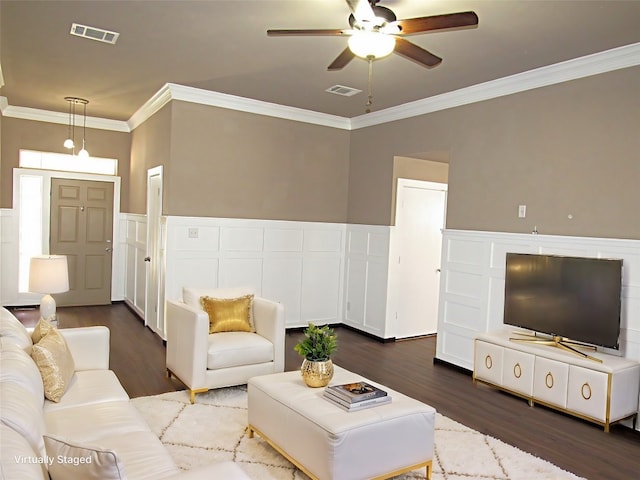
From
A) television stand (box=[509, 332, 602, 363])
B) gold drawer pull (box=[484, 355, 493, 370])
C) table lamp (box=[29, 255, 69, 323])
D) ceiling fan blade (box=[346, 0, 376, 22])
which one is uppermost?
ceiling fan blade (box=[346, 0, 376, 22])

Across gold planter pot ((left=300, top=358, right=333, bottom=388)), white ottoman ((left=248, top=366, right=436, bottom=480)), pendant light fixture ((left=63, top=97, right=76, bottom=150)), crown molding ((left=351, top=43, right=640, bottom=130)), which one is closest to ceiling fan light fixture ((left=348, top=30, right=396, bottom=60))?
gold planter pot ((left=300, top=358, right=333, bottom=388))

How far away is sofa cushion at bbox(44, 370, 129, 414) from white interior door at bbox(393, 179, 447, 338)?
13.0 feet

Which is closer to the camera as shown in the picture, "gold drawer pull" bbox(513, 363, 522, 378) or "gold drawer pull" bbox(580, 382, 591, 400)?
"gold drawer pull" bbox(580, 382, 591, 400)

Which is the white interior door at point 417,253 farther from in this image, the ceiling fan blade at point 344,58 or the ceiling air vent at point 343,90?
the ceiling fan blade at point 344,58

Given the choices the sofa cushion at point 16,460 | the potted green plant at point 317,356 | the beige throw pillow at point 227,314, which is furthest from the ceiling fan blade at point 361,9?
the beige throw pillow at point 227,314

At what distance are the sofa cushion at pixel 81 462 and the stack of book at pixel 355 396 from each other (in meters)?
1.53

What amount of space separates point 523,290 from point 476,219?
0.95 meters

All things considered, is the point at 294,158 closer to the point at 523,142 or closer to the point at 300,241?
the point at 300,241

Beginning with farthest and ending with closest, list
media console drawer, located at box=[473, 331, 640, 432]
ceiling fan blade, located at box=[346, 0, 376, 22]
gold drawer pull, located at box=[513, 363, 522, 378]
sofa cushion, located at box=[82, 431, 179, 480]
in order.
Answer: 1. gold drawer pull, located at box=[513, 363, 522, 378]
2. media console drawer, located at box=[473, 331, 640, 432]
3. ceiling fan blade, located at box=[346, 0, 376, 22]
4. sofa cushion, located at box=[82, 431, 179, 480]

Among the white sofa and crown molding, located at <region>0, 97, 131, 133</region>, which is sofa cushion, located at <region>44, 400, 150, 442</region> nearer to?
the white sofa

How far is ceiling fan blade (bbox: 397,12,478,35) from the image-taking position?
247cm

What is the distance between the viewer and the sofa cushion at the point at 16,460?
1.28 m

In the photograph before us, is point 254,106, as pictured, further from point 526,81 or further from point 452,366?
point 452,366

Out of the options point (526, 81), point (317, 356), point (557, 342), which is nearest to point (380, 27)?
point (317, 356)
